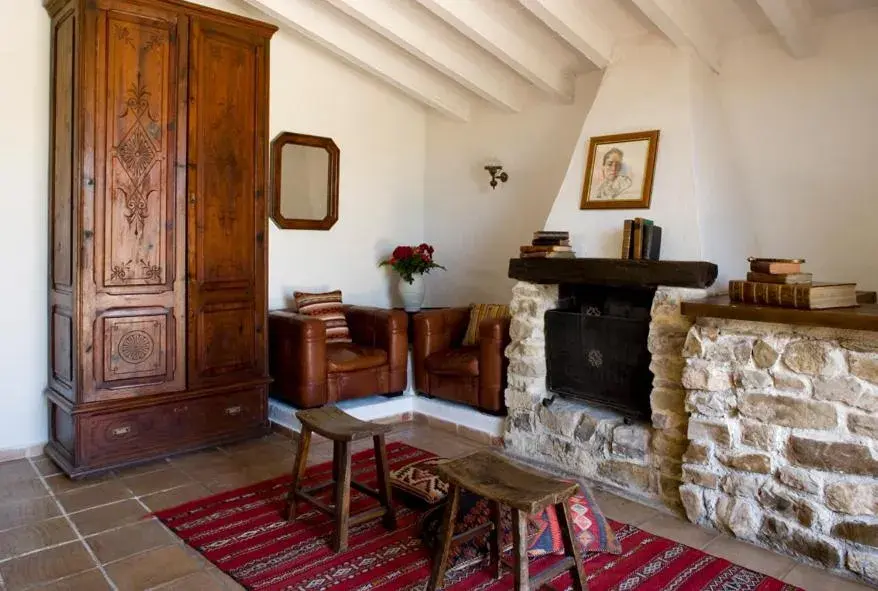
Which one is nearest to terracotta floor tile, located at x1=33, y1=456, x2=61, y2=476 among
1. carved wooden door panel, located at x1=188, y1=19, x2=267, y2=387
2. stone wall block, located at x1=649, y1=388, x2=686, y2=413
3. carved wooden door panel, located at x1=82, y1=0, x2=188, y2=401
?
carved wooden door panel, located at x1=82, y1=0, x2=188, y2=401

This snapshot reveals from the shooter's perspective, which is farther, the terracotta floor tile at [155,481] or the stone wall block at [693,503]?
the terracotta floor tile at [155,481]

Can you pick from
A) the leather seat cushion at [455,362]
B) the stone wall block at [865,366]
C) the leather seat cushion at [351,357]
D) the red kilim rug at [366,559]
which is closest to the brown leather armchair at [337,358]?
the leather seat cushion at [351,357]

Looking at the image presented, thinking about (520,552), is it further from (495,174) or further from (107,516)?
(495,174)

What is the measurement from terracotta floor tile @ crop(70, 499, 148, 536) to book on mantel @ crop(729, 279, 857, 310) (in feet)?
9.69

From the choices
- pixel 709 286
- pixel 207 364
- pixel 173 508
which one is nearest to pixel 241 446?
pixel 207 364

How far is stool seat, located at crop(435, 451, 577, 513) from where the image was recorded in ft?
6.88

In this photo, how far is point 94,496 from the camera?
325 centimetres

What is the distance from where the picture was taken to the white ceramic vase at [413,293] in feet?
17.1

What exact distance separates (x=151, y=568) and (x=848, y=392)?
283cm

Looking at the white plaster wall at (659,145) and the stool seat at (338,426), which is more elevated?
the white plaster wall at (659,145)

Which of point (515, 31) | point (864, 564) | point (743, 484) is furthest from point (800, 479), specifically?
point (515, 31)

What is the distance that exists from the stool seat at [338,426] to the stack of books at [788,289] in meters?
1.71

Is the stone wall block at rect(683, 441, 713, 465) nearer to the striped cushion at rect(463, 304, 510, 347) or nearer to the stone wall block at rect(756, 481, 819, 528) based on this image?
the stone wall block at rect(756, 481, 819, 528)

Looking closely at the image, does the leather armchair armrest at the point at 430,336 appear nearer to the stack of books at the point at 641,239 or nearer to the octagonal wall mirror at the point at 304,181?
the octagonal wall mirror at the point at 304,181
